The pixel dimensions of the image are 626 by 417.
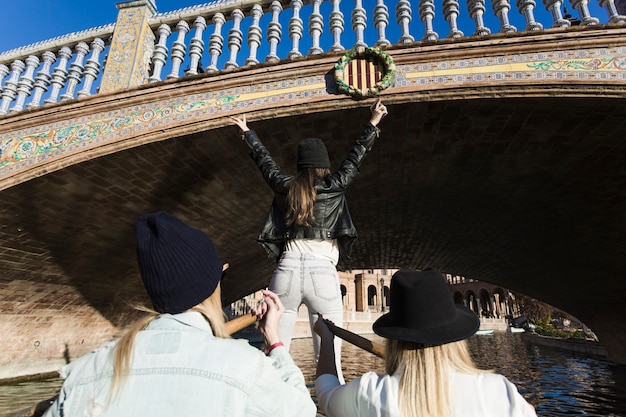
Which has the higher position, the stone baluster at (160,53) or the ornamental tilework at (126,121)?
the stone baluster at (160,53)

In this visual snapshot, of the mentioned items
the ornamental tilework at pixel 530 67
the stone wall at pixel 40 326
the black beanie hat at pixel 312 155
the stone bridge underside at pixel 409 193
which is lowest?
the stone wall at pixel 40 326

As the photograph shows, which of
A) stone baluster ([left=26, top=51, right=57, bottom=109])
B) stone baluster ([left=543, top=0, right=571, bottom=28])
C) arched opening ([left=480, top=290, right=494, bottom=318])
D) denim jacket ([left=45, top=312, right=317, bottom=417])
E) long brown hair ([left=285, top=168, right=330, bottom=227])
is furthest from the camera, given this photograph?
arched opening ([left=480, top=290, right=494, bottom=318])

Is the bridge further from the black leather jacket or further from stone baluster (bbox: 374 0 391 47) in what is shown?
the black leather jacket

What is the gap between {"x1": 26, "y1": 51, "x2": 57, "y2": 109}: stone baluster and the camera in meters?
6.79

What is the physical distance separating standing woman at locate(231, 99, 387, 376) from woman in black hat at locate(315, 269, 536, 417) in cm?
84

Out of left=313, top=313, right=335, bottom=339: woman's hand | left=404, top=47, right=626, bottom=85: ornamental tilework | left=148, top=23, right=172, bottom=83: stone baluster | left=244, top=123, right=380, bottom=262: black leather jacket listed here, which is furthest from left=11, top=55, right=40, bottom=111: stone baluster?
left=313, top=313, right=335, bottom=339: woman's hand

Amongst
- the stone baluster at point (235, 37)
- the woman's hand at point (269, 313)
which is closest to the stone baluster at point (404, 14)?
the stone baluster at point (235, 37)

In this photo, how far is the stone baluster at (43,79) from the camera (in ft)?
22.3

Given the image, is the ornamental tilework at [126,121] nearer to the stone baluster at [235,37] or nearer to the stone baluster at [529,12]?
the stone baluster at [235,37]

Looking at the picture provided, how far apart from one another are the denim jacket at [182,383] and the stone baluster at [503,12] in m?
5.99

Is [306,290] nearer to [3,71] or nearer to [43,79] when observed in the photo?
[43,79]

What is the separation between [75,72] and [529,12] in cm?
742

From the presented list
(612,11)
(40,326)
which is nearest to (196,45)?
(612,11)

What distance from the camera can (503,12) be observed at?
563 centimetres
